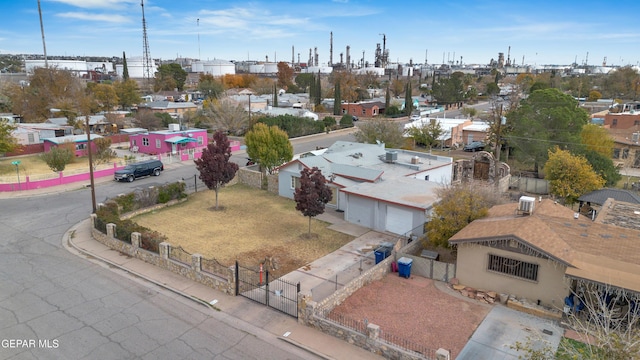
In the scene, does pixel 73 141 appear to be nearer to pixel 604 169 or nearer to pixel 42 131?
pixel 42 131

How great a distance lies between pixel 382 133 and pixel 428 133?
374 inches

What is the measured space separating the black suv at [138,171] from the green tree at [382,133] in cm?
2120

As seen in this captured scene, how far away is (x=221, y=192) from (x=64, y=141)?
77.5ft

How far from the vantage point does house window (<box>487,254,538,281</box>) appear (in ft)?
56.5

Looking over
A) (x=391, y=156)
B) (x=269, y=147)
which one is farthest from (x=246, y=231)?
(x=391, y=156)

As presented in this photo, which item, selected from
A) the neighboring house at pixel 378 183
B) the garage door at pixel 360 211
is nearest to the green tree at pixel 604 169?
the neighboring house at pixel 378 183

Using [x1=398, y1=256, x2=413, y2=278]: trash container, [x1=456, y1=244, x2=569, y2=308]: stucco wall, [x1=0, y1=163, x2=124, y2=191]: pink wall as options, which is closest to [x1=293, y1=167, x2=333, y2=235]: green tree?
[x1=398, y1=256, x2=413, y2=278]: trash container

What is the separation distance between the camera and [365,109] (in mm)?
88812

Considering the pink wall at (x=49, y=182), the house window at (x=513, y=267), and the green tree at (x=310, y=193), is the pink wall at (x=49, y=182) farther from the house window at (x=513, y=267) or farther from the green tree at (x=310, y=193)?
the house window at (x=513, y=267)

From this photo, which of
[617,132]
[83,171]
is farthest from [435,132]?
[83,171]

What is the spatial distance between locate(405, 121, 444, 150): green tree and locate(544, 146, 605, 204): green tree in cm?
2353

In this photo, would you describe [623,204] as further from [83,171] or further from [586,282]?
[83,171]

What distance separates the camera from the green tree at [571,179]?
29.3 metres

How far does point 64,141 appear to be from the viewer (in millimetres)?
46688
